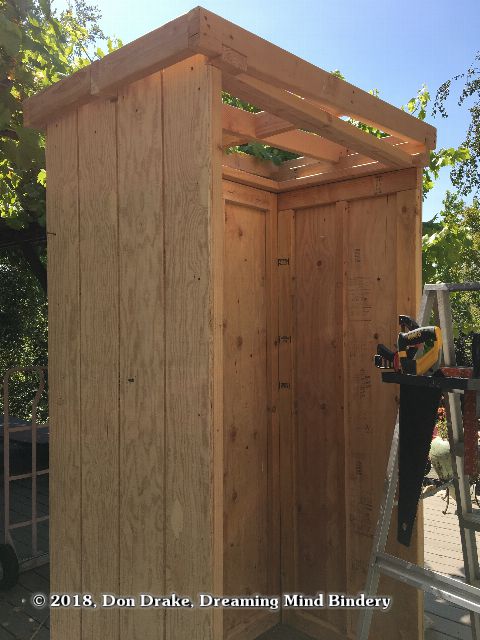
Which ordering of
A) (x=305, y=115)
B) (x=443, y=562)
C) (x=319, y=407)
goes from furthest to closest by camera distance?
(x=443, y=562) → (x=319, y=407) → (x=305, y=115)

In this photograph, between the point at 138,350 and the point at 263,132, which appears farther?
the point at 263,132

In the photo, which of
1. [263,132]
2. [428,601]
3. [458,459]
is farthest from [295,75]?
A: [428,601]

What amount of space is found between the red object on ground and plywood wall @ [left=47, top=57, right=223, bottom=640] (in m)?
0.96

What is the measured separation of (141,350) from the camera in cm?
169

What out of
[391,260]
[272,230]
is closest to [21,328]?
[272,230]

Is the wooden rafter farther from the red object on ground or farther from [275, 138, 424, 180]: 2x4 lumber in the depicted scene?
the red object on ground

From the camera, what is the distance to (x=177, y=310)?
1.56 metres

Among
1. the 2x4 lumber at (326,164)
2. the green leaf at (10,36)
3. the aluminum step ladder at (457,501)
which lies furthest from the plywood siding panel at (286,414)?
the green leaf at (10,36)

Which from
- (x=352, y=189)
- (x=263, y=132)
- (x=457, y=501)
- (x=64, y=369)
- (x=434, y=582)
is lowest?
(x=434, y=582)

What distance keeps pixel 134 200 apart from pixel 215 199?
376 mm

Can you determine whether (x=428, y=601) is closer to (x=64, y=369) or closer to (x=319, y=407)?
(x=319, y=407)

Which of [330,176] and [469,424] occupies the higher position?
[330,176]

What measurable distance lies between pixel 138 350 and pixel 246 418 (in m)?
1.35

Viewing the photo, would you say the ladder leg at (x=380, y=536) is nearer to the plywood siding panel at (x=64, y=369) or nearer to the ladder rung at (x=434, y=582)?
the ladder rung at (x=434, y=582)
